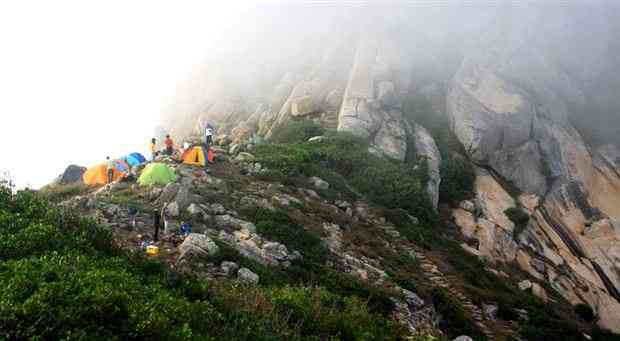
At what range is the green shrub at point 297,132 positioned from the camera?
109 ft

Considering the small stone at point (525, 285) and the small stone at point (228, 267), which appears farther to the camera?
the small stone at point (525, 285)

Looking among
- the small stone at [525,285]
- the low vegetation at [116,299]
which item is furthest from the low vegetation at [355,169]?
the low vegetation at [116,299]

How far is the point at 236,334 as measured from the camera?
6.98 metres

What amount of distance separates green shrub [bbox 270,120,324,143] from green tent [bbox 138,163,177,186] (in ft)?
46.4

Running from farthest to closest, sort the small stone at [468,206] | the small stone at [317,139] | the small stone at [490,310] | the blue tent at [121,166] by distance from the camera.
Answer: the small stone at [317,139]
the small stone at [468,206]
the blue tent at [121,166]
the small stone at [490,310]

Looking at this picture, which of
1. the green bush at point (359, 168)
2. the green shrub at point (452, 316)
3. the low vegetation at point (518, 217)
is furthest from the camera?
the low vegetation at point (518, 217)

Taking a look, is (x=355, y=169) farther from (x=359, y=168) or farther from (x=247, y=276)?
(x=247, y=276)

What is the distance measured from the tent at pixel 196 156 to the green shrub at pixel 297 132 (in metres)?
9.23

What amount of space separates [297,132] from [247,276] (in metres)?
23.8

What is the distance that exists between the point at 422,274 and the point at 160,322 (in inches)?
504

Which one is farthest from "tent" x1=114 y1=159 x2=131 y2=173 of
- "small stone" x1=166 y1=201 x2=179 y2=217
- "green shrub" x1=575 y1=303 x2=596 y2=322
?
"green shrub" x1=575 y1=303 x2=596 y2=322

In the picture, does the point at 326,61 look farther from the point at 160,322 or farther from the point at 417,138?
the point at 160,322

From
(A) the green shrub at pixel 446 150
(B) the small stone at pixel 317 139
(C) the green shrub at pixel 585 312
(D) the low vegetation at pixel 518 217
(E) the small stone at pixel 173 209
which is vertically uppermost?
(E) the small stone at pixel 173 209

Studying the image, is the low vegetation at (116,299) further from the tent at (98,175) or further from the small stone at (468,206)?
the small stone at (468,206)
